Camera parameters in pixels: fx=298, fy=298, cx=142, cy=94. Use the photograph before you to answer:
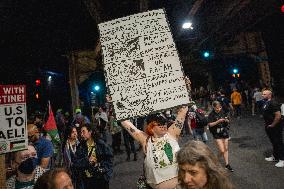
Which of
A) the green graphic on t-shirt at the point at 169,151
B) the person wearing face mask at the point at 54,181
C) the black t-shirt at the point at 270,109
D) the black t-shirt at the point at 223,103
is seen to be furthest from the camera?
the black t-shirt at the point at 223,103

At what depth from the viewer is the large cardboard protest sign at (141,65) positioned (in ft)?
11.2

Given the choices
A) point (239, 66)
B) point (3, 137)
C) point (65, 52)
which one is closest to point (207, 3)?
point (65, 52)

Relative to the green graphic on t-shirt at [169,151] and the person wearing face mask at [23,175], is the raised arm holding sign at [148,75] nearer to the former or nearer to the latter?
the green graphic on t-shirt at [169,151]

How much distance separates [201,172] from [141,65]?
4.94 feet

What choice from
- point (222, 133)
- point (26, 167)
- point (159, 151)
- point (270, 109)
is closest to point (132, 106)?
point (159, 151)

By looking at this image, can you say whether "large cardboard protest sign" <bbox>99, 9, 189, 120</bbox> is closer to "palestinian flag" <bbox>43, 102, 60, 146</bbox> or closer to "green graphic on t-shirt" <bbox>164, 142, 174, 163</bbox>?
"green graphic on t-shirt" <bbox>164, 142, 174, 163</bbox>

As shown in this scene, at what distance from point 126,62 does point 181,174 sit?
150 cm

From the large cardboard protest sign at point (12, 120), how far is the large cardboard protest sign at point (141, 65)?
1601mm

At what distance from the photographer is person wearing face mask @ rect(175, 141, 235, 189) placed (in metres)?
2.52

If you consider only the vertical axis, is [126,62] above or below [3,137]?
above

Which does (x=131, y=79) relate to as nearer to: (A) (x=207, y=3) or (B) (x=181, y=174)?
(B) (x=181, y=174)

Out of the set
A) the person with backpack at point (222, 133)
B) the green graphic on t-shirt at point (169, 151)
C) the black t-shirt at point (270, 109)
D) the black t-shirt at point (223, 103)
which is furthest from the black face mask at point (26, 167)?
the black t-shirt at point (223, 103)

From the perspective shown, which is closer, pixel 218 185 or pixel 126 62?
pixel 218 185

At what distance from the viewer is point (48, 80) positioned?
22984mm
